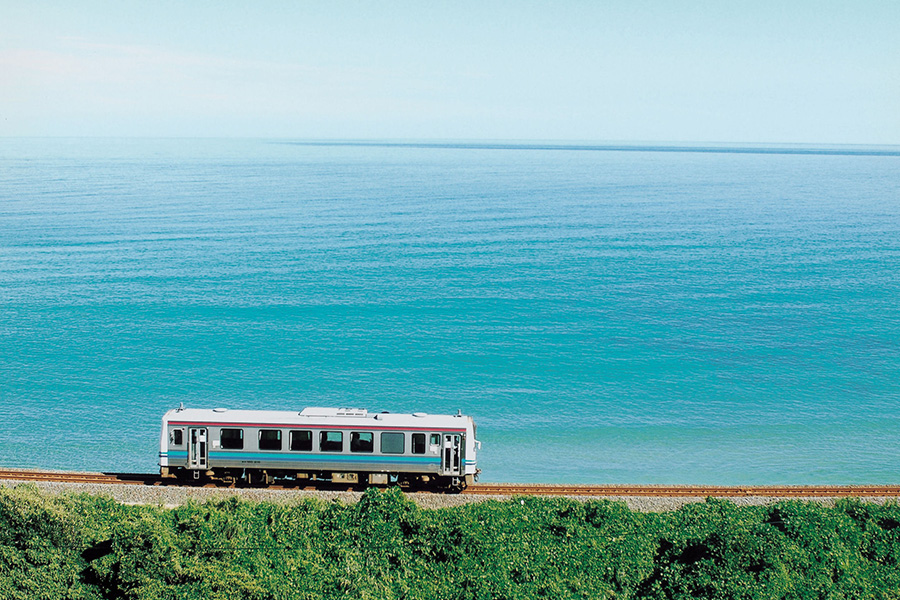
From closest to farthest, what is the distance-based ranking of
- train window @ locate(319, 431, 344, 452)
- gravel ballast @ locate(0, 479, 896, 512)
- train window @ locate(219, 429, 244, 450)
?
gravel ballast @ locate(0, 479, 896, 512) → train window @ locate(319, 431, 344, 452) → train window @ locate(219, 429, 244, 450)

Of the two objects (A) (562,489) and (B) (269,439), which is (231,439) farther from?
(A) (562,489)

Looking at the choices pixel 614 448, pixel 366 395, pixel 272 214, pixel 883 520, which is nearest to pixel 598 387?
pixel 614 448

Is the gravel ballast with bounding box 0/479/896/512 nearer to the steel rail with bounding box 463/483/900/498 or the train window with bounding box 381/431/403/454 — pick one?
the steel rail with bounding box 463/483/900/498

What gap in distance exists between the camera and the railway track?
3416 centimetres

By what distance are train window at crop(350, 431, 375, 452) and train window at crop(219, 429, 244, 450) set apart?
4.77m

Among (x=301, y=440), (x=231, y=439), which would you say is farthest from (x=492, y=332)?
(x=231, y=439)

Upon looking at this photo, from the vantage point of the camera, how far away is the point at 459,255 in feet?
322

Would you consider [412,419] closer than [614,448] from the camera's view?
Yes

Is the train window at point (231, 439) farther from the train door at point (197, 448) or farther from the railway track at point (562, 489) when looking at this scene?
the railway track at point (562, 489)

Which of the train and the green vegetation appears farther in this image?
the train

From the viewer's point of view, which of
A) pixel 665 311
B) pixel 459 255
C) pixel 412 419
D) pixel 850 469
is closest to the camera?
pixel 412 419

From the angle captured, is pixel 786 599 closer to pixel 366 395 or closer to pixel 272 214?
pixel 366 395

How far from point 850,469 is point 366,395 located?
104 ft

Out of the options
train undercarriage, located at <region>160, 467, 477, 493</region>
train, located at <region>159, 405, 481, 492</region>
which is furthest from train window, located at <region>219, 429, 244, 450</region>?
train undercarriage, located at <region>160, 467, 477, 493</region>
